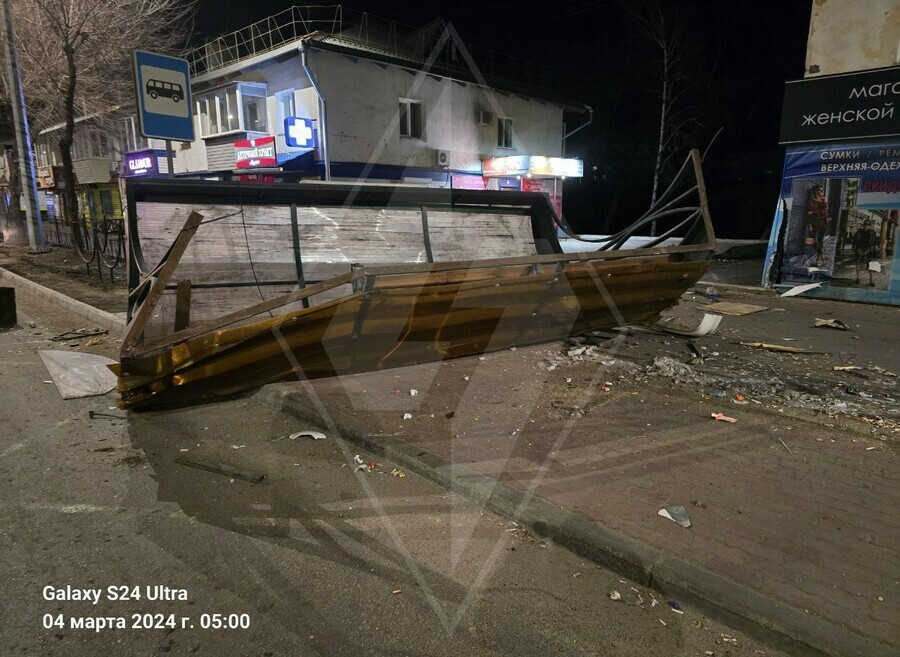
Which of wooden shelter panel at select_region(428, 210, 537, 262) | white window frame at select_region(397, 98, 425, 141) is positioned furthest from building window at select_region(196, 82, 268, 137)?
wooden shelter panel at select_region(428, 210, 537, 262)

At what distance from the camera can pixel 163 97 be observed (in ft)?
25.0

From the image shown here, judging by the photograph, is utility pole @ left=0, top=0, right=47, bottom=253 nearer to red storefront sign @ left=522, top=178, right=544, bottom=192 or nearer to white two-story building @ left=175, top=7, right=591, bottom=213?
white two-story building @ left=175, top=7, right=591, bottom=213

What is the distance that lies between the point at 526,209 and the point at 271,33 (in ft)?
55.0

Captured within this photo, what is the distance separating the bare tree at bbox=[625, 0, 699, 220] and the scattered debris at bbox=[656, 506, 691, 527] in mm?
21457

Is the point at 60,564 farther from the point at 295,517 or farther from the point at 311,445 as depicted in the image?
the point at 311,445

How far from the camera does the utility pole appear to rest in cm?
1542

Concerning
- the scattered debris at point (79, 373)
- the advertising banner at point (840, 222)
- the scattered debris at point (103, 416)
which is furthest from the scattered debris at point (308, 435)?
the advertising banner at point (840, 222)

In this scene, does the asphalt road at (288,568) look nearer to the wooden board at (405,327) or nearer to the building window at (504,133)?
the wooden board at (405,327)

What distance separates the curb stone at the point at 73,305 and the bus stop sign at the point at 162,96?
2.74 meters

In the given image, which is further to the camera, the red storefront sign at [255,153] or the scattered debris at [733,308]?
the red storefront sign at [255,153]

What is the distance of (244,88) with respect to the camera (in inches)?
821

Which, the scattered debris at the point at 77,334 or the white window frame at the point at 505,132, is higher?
the white window frame at the point at 505,132

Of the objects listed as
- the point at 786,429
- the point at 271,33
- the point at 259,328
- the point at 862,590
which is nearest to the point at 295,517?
the point at 259,328

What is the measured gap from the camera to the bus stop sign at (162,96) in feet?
23.9
